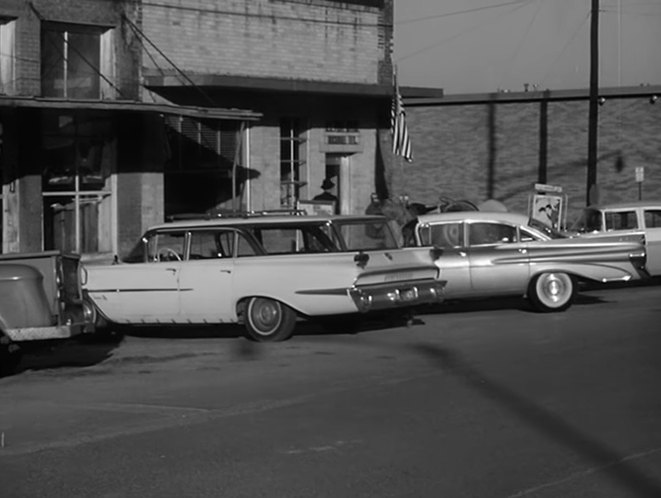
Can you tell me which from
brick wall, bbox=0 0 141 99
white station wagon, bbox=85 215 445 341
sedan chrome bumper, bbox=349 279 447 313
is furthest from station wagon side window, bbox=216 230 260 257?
brick wall, bbox=0 0 141 99

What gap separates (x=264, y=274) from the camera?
47.4ft

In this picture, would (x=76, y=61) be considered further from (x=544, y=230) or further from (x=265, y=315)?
(x=544, y=230)

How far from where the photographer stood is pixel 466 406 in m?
9.75

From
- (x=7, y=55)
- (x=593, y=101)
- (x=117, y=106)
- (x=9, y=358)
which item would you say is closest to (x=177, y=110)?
(x=117, y=106)

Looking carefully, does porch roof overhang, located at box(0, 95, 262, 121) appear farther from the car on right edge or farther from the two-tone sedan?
the car on right edge

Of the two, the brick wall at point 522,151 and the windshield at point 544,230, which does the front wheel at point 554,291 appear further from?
the brick wall at point 522,151

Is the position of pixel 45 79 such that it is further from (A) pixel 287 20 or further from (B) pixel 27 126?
(A) pixel 287 20

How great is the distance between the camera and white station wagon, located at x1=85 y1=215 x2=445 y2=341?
14211 mm

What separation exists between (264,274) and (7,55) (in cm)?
788

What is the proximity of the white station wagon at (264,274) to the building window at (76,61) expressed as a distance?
6.25 m

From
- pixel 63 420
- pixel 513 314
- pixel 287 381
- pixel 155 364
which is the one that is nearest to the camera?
pixel 63 420

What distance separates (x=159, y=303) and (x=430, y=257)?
A: 3.59 m

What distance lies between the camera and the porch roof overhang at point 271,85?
2134 cm

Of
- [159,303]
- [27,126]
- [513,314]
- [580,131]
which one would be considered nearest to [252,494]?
[159,303]
